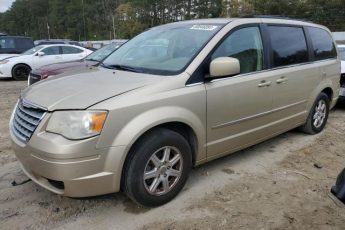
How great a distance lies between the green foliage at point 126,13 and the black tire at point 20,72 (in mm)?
8056

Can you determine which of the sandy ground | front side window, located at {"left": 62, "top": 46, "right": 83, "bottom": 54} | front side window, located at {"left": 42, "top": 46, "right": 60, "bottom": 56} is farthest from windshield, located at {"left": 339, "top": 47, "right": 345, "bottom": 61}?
front side window, located at {"left": 42, "top": 46, "right": 60, "bottom": 56}

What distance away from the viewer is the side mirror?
139 inches

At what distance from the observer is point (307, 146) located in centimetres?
520

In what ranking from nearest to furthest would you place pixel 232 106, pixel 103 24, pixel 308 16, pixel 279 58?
pixel 232 106, pixel 279 58, pixel 308 16, pixel 103 24

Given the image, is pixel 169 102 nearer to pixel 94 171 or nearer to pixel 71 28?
pixel 94 171

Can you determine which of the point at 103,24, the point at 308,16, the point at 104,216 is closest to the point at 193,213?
the point at 104,216

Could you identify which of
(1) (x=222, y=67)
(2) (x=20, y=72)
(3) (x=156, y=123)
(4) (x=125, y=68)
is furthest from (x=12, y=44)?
(3) (x=156, y=123)

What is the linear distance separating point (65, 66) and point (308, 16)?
88.1 ft

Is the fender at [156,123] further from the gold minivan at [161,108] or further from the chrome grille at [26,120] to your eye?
the chrome grille at [26,120]

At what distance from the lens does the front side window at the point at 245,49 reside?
3.91 m

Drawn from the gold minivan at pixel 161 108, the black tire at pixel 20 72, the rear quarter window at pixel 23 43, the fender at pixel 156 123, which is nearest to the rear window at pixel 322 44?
the gold minivan at pixel 161 108

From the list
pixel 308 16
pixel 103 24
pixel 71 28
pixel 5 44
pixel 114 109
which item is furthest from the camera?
pixel 71 28

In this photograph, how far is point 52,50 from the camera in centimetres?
1395

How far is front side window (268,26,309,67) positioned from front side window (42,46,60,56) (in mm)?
10855
